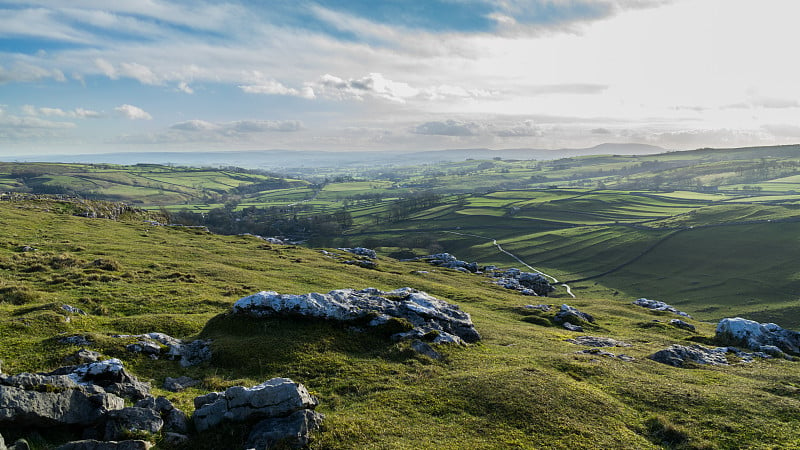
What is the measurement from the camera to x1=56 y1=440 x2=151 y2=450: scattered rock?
47.9 ft

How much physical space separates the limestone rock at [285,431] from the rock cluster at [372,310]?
44.6 ft

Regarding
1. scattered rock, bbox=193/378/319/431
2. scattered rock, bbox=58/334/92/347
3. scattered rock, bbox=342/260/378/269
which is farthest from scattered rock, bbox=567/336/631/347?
scattered rock, bbox=342/260/378/269

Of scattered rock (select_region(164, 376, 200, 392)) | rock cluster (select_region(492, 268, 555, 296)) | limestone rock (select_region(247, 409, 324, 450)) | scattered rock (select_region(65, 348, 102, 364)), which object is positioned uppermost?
scattered rock (select_region(65, 348, 102, 364))

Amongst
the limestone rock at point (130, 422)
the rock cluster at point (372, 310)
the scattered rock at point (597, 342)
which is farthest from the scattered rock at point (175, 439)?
the scattered rock at point (597, 342)

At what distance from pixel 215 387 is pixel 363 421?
958 cm

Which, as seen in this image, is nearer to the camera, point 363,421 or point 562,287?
point 363,421

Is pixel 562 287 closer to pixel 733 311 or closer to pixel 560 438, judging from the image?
pixel 733 311

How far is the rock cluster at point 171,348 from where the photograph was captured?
25500 millimetres

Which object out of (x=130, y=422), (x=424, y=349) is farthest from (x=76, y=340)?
(x=424, y=349)

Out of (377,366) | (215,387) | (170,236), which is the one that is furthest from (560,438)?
(170,236)

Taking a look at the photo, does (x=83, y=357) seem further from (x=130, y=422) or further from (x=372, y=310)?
(x=372, y=310)

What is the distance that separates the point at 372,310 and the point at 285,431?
667 inches

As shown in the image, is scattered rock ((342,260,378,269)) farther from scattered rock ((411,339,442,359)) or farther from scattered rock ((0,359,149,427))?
scattered rock ((0,359,149,427))

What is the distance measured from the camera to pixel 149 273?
5138 cm
